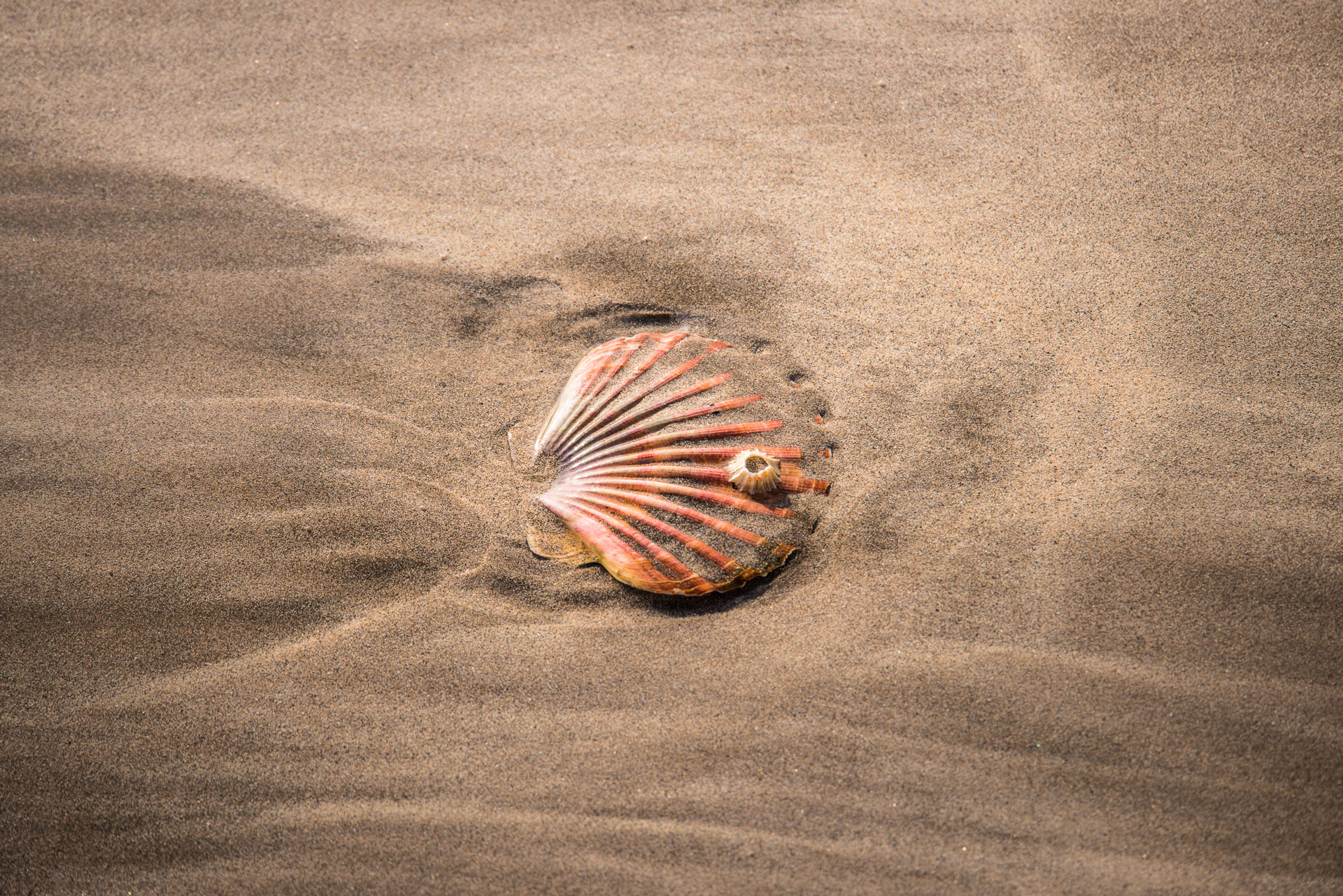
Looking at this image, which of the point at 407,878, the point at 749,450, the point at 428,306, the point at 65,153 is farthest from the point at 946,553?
the point at 65,153

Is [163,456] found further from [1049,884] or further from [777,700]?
[1049,884]

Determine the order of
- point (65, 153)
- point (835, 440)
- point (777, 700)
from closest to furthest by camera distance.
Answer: point (777, 700) < point (835, 440) < point (65, 153)

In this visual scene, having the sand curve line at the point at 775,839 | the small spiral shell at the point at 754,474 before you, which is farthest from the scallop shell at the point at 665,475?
the sand curve line at the point at 775,839

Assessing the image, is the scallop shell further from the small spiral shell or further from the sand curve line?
the sand curve line

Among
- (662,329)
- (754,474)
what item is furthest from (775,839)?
(662,329)

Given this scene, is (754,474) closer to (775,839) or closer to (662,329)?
(662,329)
